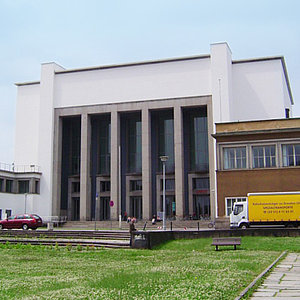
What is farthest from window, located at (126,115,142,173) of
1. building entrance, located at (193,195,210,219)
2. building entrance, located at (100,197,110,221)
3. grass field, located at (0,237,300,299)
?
grass field, located at (0,237,300,299)

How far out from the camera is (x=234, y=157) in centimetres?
3906

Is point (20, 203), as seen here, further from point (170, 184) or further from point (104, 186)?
point (170, 184)

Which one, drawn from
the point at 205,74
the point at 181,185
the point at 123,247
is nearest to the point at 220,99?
the point at 205,74

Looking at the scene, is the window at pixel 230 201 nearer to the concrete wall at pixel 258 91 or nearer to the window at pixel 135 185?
the concrete wall at pixel 258 91

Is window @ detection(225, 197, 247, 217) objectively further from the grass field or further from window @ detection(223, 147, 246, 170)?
the grass field

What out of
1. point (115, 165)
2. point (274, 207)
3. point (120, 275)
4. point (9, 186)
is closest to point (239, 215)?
point (274, 207)

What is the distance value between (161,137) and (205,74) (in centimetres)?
971

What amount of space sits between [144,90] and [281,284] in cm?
4702

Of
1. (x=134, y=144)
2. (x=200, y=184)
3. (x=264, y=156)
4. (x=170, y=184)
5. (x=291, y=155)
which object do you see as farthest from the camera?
(x=134, y=144)

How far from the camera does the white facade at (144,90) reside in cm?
5338

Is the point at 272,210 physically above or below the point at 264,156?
below

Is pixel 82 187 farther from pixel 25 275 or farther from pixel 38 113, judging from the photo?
pixel 25 275

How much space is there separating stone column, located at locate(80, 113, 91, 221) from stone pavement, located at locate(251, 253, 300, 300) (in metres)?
43.5

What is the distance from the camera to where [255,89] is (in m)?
53.8
